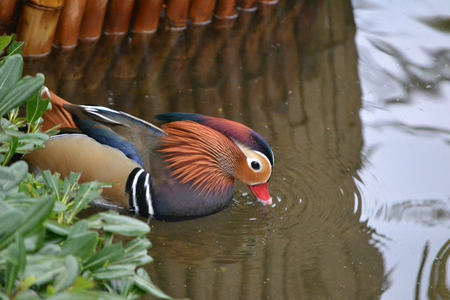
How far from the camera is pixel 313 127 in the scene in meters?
3.91

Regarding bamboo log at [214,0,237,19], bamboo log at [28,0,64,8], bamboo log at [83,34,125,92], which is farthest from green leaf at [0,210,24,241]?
bamboo log at [214,0,237,19]

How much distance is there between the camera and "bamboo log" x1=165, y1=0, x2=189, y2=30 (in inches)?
188

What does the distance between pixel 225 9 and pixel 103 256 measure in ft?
13.8

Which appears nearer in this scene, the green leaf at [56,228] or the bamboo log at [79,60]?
the green leaf at [56,228]

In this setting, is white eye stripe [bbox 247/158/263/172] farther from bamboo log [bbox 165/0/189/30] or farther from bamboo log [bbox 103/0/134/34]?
bamboo log [bbox 165/0/189/30]

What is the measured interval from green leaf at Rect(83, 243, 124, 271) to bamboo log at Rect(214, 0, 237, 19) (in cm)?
416

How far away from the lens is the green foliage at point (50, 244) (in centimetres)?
103

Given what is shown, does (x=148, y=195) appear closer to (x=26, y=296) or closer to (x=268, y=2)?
(x=26, y=296)

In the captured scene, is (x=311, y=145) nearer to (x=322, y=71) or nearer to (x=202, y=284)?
(x=322, y=71)

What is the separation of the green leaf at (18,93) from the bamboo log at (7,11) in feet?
9.70

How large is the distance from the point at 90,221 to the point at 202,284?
4.81 feet

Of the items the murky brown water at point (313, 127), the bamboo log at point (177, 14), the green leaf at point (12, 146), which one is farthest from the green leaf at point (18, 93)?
the bamboo log at point (177, 14)

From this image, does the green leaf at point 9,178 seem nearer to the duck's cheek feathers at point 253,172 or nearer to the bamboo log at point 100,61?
the duck's cheek feathers at point 253,172

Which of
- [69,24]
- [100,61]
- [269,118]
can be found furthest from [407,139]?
[69,24]
